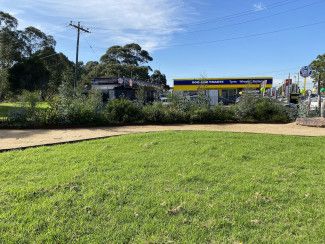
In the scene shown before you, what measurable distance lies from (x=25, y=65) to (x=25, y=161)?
57377 mm

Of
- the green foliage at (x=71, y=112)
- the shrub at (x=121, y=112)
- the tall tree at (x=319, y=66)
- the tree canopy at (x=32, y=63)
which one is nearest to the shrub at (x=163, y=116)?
the shrub at (x=121, y=112)

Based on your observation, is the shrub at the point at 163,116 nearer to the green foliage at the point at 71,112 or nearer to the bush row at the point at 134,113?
the bush row at the point at 134,113

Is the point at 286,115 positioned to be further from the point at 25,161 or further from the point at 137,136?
the point at 25,161

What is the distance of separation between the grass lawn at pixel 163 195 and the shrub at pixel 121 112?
20.9 ft

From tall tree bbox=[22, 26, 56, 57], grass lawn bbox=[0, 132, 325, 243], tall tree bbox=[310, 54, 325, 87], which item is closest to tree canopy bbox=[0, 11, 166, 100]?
tall tree bbox=[22, 26, 56, 57]

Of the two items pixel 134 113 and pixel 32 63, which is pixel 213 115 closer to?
pixel 134 113

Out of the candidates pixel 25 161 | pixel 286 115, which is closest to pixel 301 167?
pixel 25 161

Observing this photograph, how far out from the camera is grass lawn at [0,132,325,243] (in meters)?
3.58

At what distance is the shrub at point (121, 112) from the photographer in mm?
14087

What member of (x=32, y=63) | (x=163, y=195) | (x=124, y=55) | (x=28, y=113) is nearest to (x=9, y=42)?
(x=32, y=63)

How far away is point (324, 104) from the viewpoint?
14.8 metres

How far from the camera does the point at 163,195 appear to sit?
4605 millimetres

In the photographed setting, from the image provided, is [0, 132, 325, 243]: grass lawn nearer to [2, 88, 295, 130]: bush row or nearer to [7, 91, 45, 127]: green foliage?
[2, 88, 295, 130]: bush row

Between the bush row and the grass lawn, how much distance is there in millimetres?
5673
